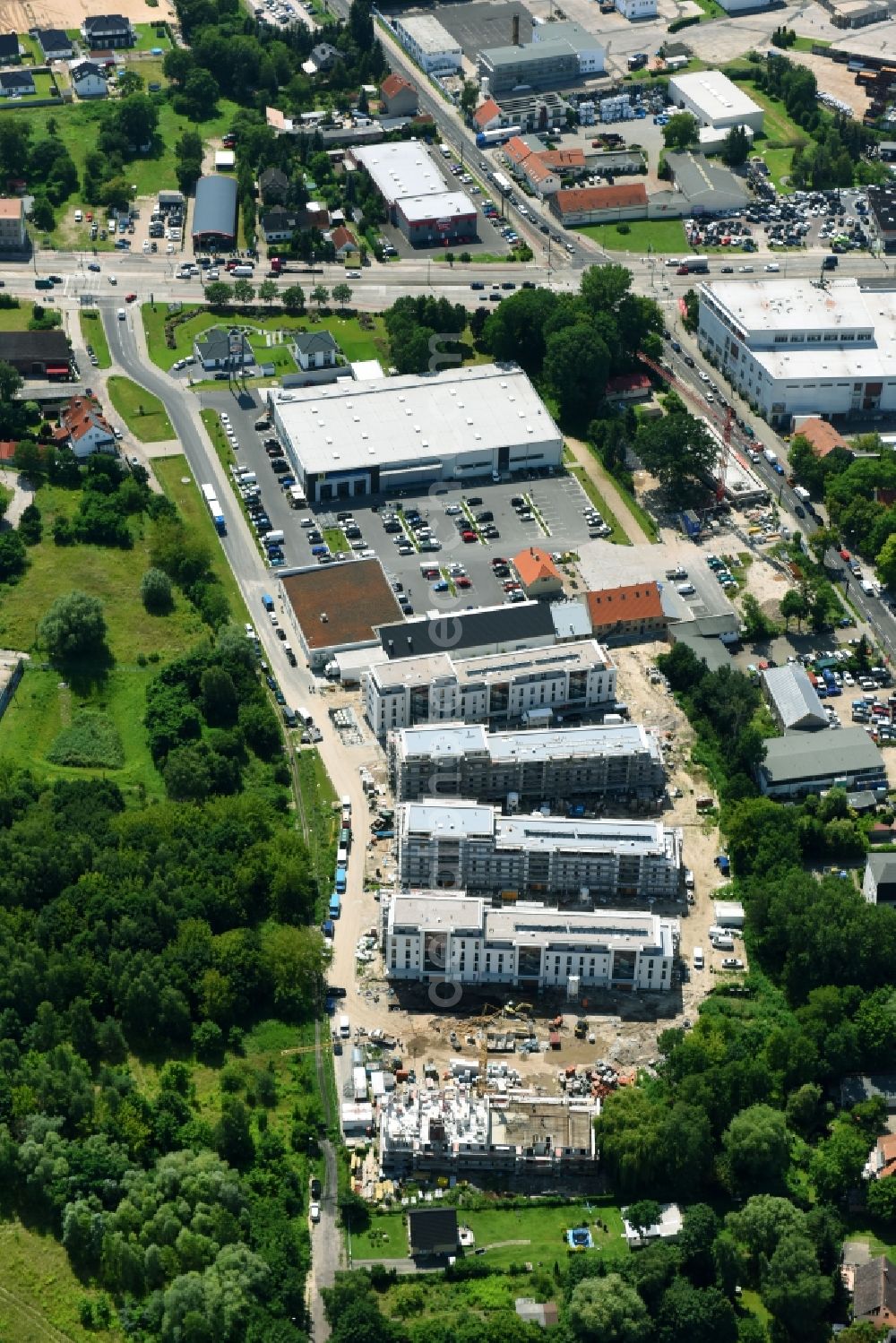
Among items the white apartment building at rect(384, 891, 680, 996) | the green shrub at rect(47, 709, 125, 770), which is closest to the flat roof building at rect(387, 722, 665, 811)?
the white apartment building at rect(384, 891, 680, 996)

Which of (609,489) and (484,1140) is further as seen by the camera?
(609,489)

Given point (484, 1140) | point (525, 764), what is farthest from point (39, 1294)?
point (525, 764)

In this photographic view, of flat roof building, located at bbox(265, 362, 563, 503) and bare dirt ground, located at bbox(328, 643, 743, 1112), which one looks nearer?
bare dirt ground, located at bbox(328, 643, 743, 1112)

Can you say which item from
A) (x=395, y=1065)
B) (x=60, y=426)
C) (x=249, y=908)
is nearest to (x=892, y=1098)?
(x=395, y=1065)

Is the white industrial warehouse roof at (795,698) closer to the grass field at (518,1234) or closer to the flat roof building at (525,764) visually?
the flat roof building at (525,764)

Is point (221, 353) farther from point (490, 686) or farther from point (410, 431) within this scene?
point (490, 686)

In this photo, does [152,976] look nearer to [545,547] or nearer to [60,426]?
[545,547]

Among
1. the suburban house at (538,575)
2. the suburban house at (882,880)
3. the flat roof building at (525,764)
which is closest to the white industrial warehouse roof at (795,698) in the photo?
the flat roof building at (525,764)

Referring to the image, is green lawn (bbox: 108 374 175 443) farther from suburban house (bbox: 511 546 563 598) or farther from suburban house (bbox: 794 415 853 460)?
suburban house (bbox: 794 415 853 460)
